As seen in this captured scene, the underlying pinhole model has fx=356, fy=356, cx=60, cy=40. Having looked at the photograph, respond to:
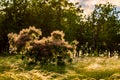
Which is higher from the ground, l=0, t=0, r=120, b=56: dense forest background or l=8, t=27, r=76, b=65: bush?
l=0, t=0, r=120, b=56: dense forest background

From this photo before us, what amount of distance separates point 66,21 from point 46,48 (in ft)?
131

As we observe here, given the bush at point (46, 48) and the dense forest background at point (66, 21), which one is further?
the dense forest background at point (66, 21)

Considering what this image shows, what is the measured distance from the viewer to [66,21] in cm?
5847

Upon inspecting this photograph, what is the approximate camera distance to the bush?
18578mm

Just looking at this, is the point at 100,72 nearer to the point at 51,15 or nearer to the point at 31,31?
the point at 31,31

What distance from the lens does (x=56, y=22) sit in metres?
55.5

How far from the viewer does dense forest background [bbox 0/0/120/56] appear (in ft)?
178

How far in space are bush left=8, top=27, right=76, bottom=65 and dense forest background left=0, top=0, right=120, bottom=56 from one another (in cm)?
3316

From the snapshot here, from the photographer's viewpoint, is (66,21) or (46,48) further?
(66,21)

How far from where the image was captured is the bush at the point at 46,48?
1858cm

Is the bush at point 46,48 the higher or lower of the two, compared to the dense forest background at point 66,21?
lower

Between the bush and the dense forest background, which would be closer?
the bush

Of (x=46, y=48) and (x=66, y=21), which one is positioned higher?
(x=66, y=21)

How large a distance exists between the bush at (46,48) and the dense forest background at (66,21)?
33.2 m
